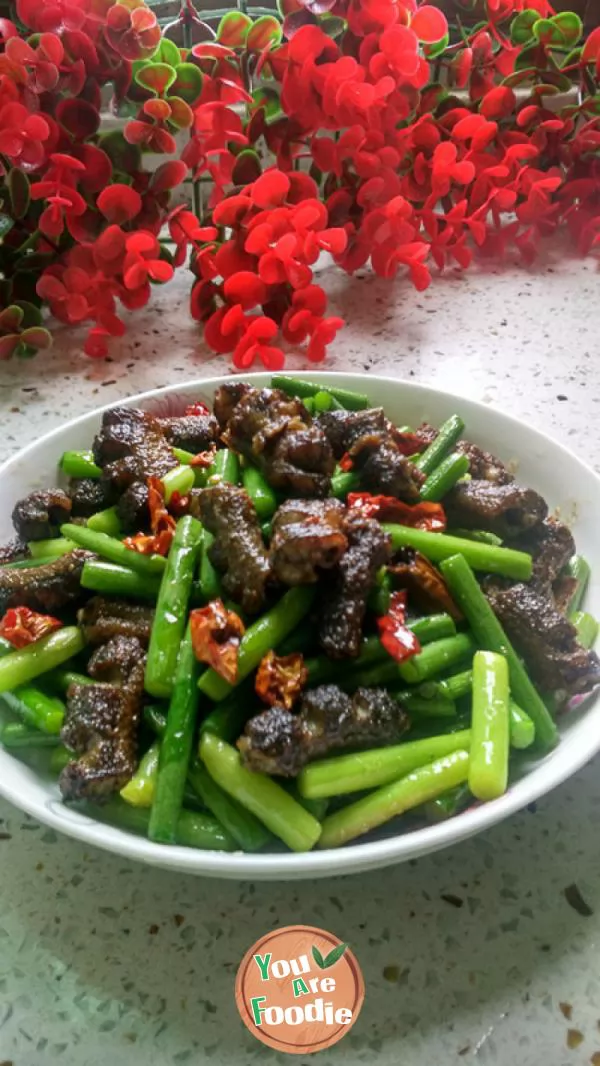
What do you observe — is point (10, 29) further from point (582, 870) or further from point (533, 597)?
point (582, 870)

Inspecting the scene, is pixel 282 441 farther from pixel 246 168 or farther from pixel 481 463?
pixel 246 168

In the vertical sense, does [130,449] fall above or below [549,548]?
above

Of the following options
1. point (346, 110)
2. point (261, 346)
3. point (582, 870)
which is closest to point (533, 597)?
point (582, 870)

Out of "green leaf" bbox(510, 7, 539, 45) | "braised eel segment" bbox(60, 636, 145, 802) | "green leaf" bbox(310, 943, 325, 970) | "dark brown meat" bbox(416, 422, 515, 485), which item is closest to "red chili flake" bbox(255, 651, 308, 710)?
"braised eel segment" bbox(60, 636, 145, 802)

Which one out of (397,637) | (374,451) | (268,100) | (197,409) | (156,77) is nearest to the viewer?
(397,637)

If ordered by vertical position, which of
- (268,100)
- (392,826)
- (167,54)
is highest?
(167,54)

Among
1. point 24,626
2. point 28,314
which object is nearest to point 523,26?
point 28,314
